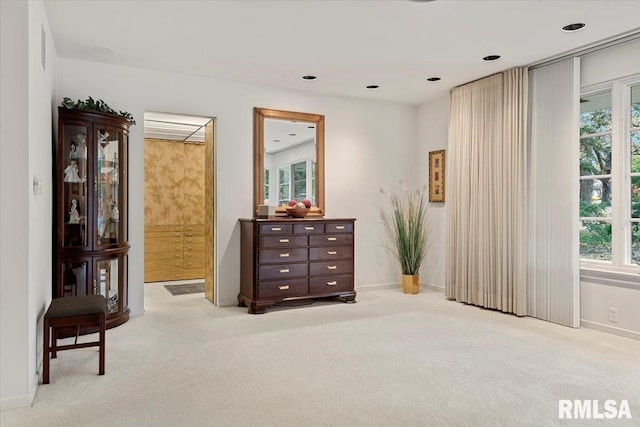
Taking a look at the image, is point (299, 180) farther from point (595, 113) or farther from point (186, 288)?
point (595, 113)

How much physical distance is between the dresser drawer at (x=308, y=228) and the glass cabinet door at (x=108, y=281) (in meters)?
1.95

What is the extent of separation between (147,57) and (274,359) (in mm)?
3274

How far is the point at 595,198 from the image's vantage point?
14.3 ft

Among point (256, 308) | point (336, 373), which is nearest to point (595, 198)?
point (336, 373)

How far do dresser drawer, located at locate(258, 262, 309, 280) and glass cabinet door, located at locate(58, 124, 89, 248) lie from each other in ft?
5.92

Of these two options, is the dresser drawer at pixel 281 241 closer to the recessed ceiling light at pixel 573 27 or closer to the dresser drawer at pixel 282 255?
the dresser drawer at pixel 282 255

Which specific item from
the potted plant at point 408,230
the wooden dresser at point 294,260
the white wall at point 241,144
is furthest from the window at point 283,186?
the potted plant at point 408,230

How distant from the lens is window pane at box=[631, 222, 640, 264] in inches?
159

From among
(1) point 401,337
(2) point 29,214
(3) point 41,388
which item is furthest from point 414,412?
(2) point 29,214

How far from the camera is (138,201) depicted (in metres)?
4.88

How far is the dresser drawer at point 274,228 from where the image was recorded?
16.3 feet

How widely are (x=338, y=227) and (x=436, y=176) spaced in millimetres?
1774

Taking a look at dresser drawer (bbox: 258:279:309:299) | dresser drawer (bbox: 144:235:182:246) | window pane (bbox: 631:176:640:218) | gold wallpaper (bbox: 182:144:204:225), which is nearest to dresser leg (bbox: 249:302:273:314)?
dresser drawer (bbox: 258:279:309:299)

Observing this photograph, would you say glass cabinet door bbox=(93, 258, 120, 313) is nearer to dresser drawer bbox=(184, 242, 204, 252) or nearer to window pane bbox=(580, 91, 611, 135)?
dresser drawer bbox=(184, 242, 204, 252)
